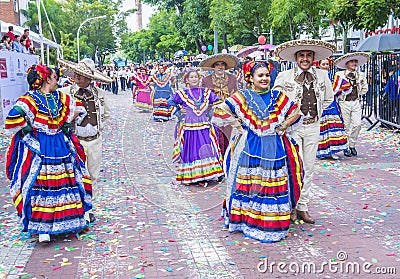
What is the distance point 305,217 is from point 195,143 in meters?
2.61

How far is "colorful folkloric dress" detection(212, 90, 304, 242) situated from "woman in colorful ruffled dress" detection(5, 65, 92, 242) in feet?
5.46

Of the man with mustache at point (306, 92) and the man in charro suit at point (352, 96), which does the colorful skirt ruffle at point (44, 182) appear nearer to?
the man with mustache at point (306, 92)

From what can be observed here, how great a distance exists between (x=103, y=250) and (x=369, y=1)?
9339mm

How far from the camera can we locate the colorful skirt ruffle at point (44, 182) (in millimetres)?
5625

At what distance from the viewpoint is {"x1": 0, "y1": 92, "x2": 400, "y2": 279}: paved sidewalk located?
4977 mm

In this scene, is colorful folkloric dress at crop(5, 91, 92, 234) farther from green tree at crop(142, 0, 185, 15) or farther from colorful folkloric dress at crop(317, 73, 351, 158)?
green tree at crop(142, 0, 185, 15)

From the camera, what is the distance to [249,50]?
25.2 metres

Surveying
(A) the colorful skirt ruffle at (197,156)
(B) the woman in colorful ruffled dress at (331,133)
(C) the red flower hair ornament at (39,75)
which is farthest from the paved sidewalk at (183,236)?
(B) the woman in colorful ruffled dress at (331,133)

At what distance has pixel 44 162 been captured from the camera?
5637mm

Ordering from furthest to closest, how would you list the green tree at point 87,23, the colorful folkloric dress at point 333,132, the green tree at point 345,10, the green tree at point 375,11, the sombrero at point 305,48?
1. the green tree at point 87,23
2. the green tree at point 345,10
3. the green tree at point 375,11
4. the colorful folkloric dress at point 333,132
5. the sombrero at point 305,48

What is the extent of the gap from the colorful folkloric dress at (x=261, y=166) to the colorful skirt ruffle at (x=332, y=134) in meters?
4.58

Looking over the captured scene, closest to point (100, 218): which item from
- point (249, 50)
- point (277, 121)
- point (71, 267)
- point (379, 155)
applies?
point (71, 267)

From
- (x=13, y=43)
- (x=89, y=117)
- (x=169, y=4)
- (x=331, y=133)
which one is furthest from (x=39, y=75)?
(x=169, y=4)

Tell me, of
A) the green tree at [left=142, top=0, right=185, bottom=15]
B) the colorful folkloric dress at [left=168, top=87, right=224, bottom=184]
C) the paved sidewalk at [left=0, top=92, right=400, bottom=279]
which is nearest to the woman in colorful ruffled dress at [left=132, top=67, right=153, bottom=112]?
the colorful folkloric dress at [left=168, top=87, right=224, bottom=184]
